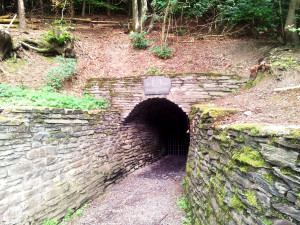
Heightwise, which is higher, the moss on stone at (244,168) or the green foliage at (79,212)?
the moss on stone at (244,168)

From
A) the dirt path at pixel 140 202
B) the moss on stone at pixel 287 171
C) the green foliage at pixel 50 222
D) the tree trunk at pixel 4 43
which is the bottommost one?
the dirt path at pixel 140 202

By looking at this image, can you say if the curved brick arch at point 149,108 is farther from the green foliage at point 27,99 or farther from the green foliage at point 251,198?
the green foliage at point 251,198

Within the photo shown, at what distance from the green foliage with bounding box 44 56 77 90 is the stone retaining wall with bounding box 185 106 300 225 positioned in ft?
17.7

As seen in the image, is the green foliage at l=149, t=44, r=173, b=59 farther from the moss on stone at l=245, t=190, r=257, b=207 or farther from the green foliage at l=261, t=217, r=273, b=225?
the green foliage at l=261, t=217, r=273, b=225

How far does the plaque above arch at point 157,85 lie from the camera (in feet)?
21.4

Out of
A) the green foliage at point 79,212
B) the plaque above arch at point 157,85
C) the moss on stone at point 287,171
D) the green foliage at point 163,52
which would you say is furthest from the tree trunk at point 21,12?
the moss on stone at point 287,171

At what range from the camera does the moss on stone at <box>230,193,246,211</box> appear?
2.03 meters

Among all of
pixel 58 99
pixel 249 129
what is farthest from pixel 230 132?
pixel 58 99

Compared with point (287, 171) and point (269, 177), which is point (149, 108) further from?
point (287, 171)

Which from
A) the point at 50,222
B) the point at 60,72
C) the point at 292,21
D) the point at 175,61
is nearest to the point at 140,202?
the point at 50,222

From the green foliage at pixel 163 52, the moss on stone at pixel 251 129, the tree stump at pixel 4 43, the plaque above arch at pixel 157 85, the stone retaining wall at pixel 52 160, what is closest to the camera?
the moss on stone at pixel 251 129

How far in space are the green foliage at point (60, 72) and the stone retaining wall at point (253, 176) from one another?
17.7 ft

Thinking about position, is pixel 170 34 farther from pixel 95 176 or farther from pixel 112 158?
pixel 95 176

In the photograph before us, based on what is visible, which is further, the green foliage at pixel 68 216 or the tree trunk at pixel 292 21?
the tree trunk at pixel 292 21
